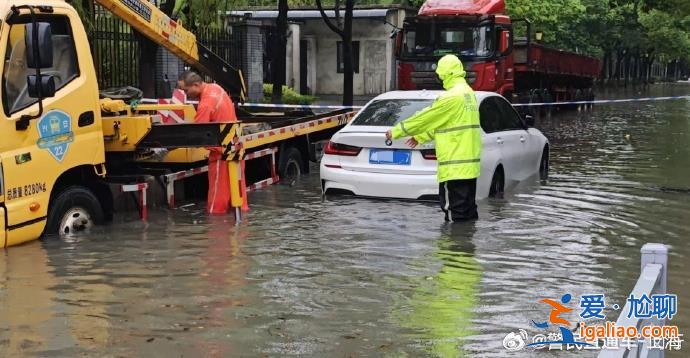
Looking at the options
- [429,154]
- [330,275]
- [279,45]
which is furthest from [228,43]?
[330,275]

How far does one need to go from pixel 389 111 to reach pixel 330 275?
3.87 meters

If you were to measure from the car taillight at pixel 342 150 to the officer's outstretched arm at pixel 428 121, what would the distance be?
1083mm

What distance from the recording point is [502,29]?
21719mm

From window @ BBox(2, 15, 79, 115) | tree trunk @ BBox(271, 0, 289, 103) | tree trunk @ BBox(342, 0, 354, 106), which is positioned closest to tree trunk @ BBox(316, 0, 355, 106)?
tree trunk @ BBox(342, 0, 354, 106)

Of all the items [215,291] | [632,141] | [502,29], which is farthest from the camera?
[502,29]

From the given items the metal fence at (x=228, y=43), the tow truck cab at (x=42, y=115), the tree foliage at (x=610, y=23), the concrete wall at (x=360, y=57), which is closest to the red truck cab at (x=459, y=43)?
the metal fence at (x=228, y=43)

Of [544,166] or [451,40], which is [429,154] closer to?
[544,166]

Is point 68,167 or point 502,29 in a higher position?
point 502,29

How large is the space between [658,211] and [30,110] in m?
6.88

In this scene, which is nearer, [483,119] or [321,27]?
[483,119]

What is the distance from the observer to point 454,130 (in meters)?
8.86

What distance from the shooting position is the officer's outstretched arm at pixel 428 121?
8828 millimetres

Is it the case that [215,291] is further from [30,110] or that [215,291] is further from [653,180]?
[653,180]

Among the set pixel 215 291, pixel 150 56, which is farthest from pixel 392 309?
pixel 150 56
